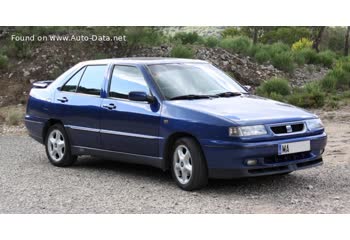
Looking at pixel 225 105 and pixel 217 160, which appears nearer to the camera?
pixel 217 160

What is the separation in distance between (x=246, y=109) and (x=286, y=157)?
70 centimetres

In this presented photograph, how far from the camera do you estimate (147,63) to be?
8.08 m

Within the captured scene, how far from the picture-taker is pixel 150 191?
7230mm

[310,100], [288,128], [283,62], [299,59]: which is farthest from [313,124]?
[299,59]

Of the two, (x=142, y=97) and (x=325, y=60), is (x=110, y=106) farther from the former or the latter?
(x=325, y=60)

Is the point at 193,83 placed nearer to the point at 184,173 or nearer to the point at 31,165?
the point at 184,173

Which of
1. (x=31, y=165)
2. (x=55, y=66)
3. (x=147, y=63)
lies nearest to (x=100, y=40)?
(x=55, y=66)

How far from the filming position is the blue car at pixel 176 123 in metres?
6.74

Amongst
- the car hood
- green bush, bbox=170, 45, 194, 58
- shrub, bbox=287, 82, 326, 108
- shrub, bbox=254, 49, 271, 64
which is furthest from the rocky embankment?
the car hood

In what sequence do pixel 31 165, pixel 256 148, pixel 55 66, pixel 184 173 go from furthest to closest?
pixel 55 66
pixel 31 165
pixel 184 173
pixel 256 148

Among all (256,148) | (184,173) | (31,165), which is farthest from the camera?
(31,165)

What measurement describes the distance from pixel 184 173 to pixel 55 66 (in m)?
13.9

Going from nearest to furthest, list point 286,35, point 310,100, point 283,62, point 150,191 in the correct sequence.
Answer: point 150,191 → point 310,100 → point 283,62 → point 286,35

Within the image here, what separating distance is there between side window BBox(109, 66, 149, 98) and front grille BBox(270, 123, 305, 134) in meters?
1.74
